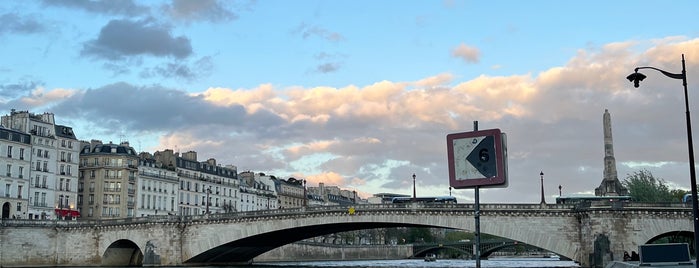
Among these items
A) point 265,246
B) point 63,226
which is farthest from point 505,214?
point 63,226

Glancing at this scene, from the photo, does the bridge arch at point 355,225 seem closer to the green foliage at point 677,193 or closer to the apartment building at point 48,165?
the apartment building at point 48,165

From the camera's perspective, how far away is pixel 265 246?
Answer: 9025cm

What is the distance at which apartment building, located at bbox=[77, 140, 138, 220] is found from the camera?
102 meters

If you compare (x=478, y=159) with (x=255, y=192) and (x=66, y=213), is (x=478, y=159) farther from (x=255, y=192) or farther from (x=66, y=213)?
(x=255, y=192)

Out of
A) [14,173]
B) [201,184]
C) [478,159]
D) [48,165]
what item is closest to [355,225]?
[14,173]

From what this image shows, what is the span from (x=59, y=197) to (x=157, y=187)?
613 inches

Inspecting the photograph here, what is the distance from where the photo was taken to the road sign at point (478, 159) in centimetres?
1520

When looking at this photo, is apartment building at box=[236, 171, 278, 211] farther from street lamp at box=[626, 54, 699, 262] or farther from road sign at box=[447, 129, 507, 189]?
road sign at box=[447, 129, 507, 189]

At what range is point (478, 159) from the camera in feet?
50.7

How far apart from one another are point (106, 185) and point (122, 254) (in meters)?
17.8

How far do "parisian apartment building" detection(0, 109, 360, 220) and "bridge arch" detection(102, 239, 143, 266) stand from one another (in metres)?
7.08

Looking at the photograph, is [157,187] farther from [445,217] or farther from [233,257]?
[445,217]

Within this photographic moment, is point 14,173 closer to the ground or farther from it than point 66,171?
closer to the ground

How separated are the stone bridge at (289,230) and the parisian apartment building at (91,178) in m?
6.40
